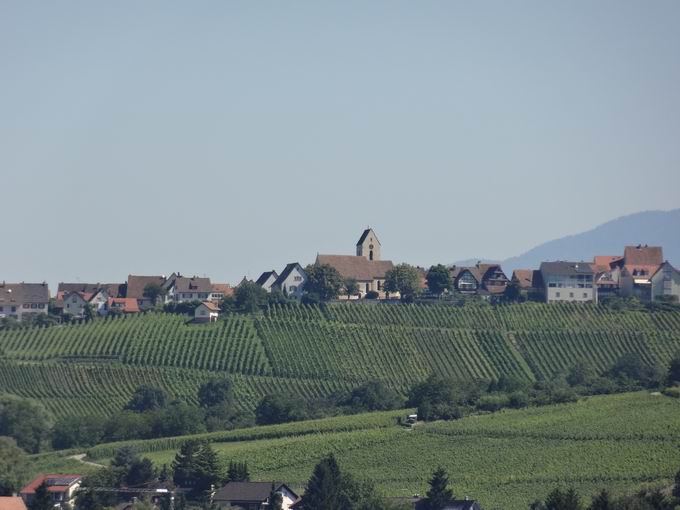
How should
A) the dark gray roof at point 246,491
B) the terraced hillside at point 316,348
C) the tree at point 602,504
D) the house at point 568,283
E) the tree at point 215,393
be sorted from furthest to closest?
the house at point 568,283, the terraced hillside at point 316,348, the tree at point 215,393, the dark gray roof at point 246,491, the tree at point 602,504

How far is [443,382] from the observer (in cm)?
10162

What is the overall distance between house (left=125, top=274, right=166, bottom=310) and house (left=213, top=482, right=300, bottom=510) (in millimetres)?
61653

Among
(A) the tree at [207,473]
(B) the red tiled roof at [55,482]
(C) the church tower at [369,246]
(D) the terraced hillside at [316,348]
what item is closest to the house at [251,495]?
(A) the tree at [207,473]

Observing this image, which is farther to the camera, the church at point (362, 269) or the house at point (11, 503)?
the church at point (362, 269)

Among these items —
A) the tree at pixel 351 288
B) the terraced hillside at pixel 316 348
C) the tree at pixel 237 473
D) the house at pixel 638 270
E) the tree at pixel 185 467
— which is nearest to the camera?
the tree at pixel 237 473

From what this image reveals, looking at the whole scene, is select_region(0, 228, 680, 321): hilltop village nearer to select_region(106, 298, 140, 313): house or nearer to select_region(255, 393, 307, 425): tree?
select_region(106, 298, 140, 313): house

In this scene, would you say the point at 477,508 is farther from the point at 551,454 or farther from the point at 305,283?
the point at 305,283

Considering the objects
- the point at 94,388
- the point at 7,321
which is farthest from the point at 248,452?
the point at 7,321

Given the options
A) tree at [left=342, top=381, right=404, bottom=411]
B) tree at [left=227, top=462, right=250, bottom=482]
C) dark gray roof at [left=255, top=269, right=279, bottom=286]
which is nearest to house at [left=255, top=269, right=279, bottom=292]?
dark gray roof at [left=255, top=269, right=279, bottom=286]

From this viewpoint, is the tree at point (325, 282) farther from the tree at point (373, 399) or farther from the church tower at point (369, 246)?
the tree at point (373, 399)

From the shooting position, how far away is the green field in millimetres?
80125

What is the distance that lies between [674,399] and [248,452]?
26531 mm

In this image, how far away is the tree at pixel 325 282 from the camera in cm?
13075

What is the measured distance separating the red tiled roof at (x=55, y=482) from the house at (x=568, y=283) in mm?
55956
